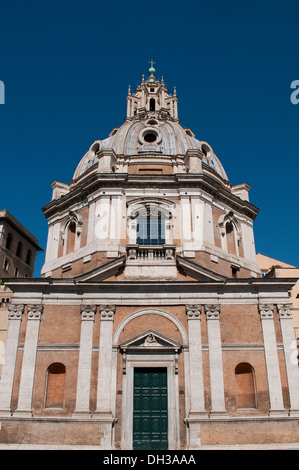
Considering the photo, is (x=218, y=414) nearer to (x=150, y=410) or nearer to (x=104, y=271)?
(x=150, y=410)

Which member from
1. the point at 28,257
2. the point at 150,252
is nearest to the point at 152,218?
the point at 150,252

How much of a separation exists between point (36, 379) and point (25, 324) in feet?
8.17

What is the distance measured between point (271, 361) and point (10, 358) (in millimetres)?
11357

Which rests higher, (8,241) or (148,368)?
(8,241)

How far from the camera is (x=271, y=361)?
62.1 feet

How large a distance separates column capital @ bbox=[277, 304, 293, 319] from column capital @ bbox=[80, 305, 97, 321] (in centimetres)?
846

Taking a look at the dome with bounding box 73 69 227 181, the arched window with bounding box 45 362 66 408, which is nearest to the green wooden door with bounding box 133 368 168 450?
the arched window with bounding box 45 362 66 408

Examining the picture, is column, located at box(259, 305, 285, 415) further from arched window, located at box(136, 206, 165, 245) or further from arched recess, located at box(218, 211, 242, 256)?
arched window, located at box(136, 206, 165, 245)

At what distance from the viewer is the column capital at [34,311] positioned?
1973cm

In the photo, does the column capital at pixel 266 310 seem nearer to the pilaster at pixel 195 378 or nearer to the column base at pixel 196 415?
the pilaster at pixel 195 378

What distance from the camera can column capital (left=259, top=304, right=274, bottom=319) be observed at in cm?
1986

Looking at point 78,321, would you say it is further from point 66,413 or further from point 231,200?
point 231,200
